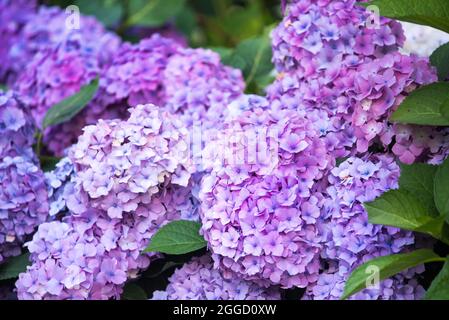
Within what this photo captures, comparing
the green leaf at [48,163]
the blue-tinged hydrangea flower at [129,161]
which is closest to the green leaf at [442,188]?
the blue-tinged hydrangea flower at [129,161]

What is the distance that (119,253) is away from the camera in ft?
5.50

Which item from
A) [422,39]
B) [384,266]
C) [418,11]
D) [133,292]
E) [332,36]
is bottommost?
[133,292]

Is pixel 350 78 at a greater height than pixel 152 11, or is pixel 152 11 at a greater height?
pixel 350 78

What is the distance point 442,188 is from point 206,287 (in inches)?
20.6

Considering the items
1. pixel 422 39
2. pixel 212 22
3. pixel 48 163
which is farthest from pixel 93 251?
pixel 212 22

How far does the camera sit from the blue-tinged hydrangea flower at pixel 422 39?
2113mm

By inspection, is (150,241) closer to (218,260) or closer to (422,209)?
(218,260)

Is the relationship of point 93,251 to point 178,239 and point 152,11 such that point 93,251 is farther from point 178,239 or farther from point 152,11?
point 152,11

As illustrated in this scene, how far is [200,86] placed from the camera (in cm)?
201

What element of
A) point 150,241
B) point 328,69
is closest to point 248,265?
A: point 150,241

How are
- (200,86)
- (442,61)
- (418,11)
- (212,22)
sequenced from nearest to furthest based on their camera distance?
(418,11), (442,61), (200,86), (212,22)

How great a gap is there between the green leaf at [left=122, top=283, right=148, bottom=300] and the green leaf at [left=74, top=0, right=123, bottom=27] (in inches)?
53.9

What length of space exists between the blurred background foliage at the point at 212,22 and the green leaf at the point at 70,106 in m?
0.46

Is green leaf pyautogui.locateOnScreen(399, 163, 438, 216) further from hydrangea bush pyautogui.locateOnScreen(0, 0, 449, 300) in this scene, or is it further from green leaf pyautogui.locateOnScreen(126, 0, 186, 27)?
green leaf pyautogui.locateOnScreen(126, 0, 186, 27)
